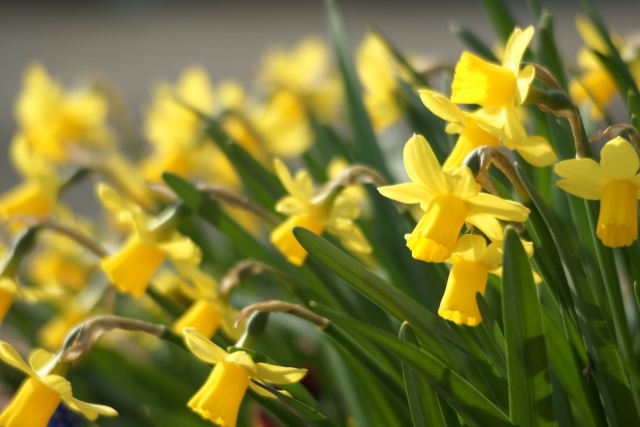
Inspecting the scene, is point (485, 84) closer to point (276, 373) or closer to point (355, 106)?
point (276, 373)

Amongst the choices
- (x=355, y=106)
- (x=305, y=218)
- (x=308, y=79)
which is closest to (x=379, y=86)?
(x=355, y=106)

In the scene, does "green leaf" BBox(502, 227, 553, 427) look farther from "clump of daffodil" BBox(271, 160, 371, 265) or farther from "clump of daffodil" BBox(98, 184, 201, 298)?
"clump of daffodil" BBox(98, 184, 201, 298)

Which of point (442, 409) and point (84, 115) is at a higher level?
point (84, 115)

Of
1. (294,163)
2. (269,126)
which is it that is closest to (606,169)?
(269,126)

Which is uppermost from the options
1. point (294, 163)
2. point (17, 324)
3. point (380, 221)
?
point (380, 221)

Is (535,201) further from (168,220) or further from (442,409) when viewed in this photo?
(168,220)

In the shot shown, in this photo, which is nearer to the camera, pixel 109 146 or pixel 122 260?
pixel 122 260

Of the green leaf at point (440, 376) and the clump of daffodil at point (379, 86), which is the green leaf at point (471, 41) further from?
the green leaf at point (440, 376)
